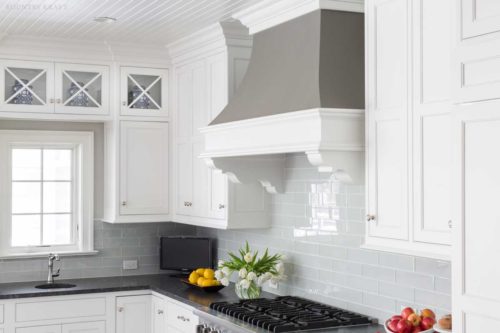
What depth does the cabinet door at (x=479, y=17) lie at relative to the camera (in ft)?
7.77

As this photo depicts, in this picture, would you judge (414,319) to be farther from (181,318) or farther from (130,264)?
(130,264)

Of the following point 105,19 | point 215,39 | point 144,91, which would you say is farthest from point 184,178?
point 105,19

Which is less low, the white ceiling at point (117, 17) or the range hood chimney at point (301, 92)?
the white ceiling at point (117, 17)

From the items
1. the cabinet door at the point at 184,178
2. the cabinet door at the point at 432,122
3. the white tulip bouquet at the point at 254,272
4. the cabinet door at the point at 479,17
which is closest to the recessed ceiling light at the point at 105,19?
the cabinet door at the point at 184,178

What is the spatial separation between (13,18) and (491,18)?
3299 millimetres

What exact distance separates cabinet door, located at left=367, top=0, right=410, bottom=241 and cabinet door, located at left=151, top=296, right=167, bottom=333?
2233 mm

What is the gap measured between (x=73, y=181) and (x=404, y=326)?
341cm

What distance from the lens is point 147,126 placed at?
224 inches

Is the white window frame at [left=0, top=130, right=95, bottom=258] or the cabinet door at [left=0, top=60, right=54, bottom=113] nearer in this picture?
the cabinet door at [left=0, top=60, right=54, bottom=113]

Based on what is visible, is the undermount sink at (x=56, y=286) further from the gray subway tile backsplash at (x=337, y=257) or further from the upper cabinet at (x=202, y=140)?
the gray subway tile backsplash at (x=337, y=257)

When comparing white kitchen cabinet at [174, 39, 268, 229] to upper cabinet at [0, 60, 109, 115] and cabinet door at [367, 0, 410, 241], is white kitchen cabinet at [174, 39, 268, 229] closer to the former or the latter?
upper cabinet at [0, 60, 109, 115]

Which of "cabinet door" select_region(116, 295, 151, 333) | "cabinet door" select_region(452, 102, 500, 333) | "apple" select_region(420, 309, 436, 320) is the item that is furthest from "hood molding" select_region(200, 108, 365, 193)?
"cabinet door" select_region(116, 295, 151, 333)

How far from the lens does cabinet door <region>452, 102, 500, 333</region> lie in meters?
2.34

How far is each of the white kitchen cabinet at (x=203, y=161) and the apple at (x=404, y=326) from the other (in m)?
1.88
